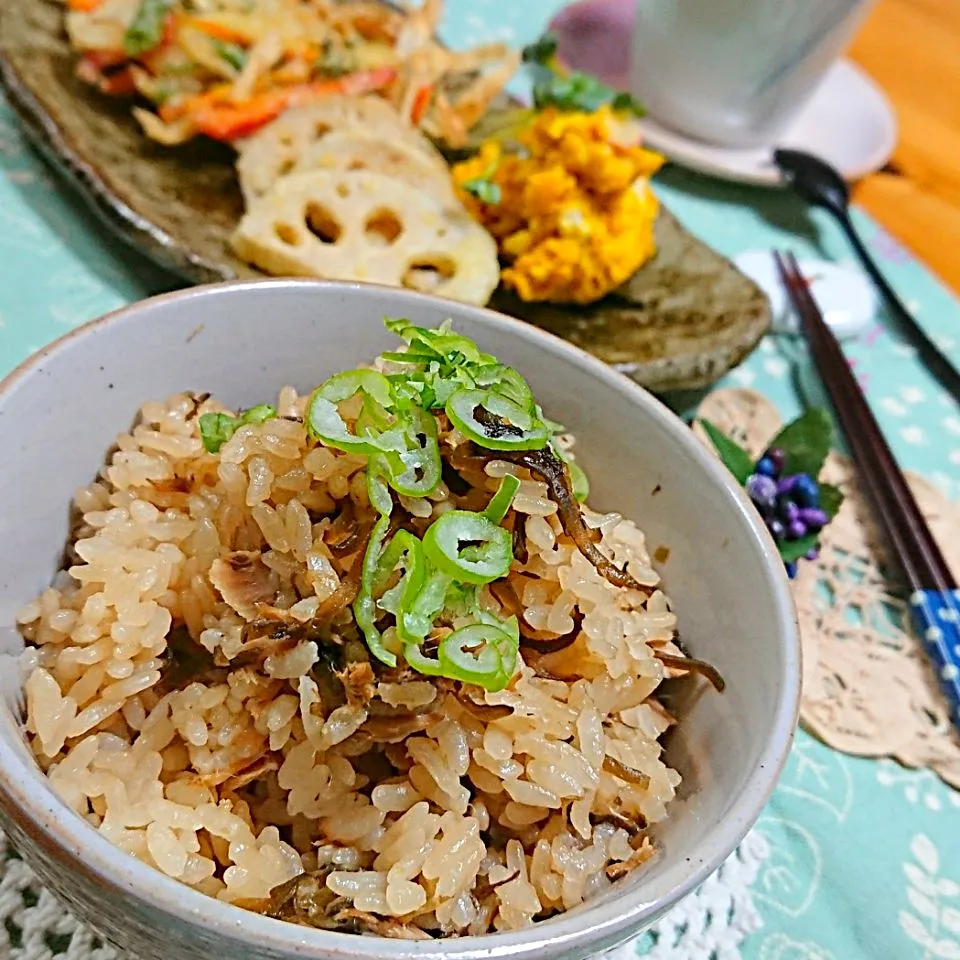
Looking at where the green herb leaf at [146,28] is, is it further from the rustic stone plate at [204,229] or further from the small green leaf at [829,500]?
the small green leaf at [829,500]

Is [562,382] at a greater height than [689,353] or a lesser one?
greater

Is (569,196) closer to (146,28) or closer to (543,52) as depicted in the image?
(543,52)

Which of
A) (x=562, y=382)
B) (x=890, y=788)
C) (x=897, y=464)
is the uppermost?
(x=562, y=382)

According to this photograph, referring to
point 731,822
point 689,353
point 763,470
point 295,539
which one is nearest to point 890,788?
point 763,470

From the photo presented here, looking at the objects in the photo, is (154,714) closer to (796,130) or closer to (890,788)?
(890,788)

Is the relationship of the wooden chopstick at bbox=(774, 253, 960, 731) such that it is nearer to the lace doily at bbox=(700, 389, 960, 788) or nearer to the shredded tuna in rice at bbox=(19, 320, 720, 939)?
the lace doily at bbox=(700, 389, 960, 788)

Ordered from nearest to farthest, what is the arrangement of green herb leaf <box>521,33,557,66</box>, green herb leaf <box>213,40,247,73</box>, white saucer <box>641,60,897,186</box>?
1. green herb leaf <box>213,40,247,73</box>
2. green herb leaf <box>521,33,557,66</box>
3. white saucer <box>641,60,897,186</box>

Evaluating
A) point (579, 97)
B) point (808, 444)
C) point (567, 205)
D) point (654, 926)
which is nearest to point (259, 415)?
point (654, 926)

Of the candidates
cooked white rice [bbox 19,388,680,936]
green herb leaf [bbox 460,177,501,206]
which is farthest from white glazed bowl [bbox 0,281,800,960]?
green herb leaf [bbox 460,177,501,206]
